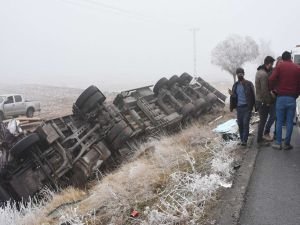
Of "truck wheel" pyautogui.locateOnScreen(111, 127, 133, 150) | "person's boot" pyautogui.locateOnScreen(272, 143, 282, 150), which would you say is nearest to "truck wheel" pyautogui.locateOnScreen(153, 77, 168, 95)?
"truck wheel" pyautogui.locateOnScreen(111, 127, 133, 150)

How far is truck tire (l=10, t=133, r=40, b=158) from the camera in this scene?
1027 centimetres

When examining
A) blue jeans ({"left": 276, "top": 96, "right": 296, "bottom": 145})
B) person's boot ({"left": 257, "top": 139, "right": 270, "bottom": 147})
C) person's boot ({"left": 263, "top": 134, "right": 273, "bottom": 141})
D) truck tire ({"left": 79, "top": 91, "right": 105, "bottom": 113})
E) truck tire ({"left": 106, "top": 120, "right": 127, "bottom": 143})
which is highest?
blue jeans ({"left": 276, "top": 96, "right": 296, "bottom": 145})

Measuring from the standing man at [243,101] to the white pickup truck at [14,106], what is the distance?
20.5 m

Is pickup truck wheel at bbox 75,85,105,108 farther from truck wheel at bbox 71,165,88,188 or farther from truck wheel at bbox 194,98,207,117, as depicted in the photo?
truck wheel at bbox 194,98,207,117

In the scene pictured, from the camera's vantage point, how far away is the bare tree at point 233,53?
43.8 meters

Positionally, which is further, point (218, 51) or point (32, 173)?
point (218, 51)

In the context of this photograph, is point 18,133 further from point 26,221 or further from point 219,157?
point 219,157

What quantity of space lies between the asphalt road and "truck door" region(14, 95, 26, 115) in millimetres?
22134

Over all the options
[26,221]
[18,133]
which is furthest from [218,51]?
[26,221]

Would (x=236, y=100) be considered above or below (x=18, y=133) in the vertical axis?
above

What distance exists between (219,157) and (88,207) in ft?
8.85

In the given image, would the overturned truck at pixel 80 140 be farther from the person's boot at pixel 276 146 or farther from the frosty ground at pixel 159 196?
the person's boot at pixel 276 146

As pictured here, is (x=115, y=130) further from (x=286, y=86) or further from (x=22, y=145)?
(x=286, y=86)

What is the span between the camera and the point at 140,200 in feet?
19.0
